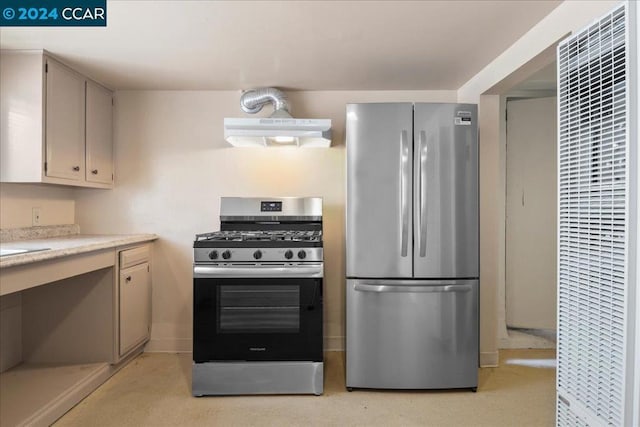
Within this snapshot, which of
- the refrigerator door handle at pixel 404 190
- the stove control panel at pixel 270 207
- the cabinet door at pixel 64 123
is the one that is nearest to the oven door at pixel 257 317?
the refrigerator door handle at pixel 404 190

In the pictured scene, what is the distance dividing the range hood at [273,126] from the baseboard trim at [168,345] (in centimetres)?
170

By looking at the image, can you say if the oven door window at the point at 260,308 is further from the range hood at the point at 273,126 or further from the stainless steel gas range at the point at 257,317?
the range hood at the point at 273,126

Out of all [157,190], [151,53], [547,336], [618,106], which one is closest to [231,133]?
[151,53]

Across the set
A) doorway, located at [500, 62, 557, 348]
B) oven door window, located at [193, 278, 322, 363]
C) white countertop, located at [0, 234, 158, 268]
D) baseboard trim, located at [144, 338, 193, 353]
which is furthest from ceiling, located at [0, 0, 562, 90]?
baseboard trim, located at [144, 338, 193, 353]

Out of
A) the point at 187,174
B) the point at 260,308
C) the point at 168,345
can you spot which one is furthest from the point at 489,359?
the point at 187,174

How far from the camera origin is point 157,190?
10.9ft

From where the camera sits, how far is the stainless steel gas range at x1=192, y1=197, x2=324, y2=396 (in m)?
2.47

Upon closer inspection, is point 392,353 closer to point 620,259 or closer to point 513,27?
point 620,259

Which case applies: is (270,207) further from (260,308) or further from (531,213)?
(531,213)

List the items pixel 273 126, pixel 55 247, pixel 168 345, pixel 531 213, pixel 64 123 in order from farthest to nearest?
pixel 531 213
pixel 168 345
pixel 273 126
pixel 64 123
pixel 55 247

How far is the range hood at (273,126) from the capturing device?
9.16 ft

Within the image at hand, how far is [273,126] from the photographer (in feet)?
9.16

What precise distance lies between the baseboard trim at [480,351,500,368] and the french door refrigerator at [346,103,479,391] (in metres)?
0.54

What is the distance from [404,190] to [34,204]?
2615mm
